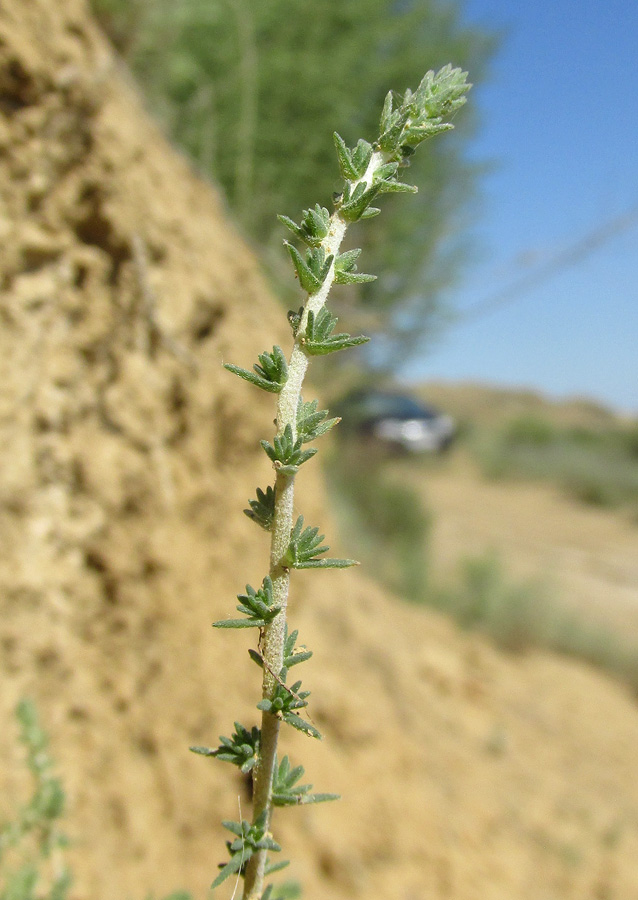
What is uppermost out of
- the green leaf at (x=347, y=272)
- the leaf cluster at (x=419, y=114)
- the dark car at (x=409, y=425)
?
the dark car at (x=409, y=425)

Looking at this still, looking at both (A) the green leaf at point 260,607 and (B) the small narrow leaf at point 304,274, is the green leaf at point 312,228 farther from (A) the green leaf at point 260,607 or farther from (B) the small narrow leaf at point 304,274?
(A) the green leaf at point 260,607

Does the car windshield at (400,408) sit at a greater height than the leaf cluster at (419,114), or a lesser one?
greater

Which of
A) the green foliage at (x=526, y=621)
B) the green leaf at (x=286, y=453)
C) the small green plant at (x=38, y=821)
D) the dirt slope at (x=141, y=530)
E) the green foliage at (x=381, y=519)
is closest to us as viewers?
the green leaf at (x=286, y=453)

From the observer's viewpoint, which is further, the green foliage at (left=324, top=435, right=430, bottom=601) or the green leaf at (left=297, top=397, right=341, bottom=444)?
the green foliage at (left=324, top=435, right=430, bottom=601)

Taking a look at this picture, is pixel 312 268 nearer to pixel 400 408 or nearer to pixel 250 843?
pixel 250 843

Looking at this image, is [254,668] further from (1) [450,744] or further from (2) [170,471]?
(1) [450,744]

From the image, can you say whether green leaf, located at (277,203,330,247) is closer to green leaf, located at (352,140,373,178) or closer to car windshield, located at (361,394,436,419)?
green leaf, located at (352,140,373,178)

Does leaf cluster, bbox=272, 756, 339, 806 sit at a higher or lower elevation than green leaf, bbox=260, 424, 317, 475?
lower

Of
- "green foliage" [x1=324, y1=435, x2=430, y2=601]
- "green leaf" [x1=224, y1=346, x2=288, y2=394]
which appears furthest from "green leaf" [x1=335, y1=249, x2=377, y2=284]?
"green foliage" [x1=324, y1=435, x2=430, y2=601]

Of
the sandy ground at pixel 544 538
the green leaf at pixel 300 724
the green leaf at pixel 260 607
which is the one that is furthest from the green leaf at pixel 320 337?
the sandy ground at pixel 544 538
